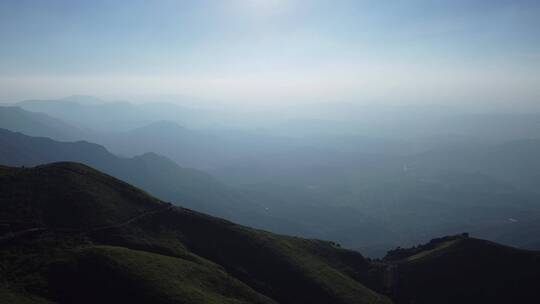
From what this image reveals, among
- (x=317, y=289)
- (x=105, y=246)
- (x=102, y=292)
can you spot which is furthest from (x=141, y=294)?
(x=317, y=289)

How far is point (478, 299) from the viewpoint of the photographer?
3688 inches

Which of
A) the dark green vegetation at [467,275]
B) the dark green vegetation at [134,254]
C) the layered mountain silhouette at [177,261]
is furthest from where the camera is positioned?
the dark green vegetation at [467,275]

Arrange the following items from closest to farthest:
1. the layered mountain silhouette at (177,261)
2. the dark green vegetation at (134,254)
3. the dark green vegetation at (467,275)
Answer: the dark green vegetation at (134,254) < the layered mountain silhouette at (177,261) < the dark green vegetation at (467,275)

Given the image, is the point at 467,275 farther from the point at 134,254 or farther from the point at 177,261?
the point at 134,254

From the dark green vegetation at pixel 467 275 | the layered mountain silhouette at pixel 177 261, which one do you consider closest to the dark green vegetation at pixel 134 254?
the layered mountain silhouette at pixel 177 261

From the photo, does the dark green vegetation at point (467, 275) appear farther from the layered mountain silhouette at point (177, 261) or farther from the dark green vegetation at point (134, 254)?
the dark green vegetation at point (134, 254)

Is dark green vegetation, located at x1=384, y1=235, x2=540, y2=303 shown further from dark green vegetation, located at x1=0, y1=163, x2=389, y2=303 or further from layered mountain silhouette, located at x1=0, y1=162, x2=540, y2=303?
dark green vegetation, located at x1=0, y1=163, x2=389, y2=303

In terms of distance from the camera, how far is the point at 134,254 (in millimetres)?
74375

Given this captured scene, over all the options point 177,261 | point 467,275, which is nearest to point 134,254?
point 177,261

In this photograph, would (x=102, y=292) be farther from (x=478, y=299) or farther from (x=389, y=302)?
(x=478, y=299)

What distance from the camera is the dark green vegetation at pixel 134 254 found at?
208 feet

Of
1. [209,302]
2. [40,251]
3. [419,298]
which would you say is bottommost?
[419,298]

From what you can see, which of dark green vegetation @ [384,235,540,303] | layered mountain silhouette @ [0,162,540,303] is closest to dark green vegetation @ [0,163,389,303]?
layered mountain silhouette @ [0,162,540,303]

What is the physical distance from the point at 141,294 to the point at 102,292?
18.0 feet
